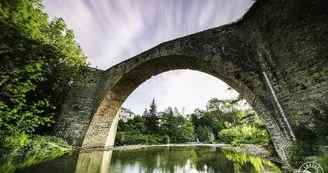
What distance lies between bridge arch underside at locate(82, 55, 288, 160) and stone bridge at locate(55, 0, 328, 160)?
0.03m

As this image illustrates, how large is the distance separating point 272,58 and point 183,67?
12.3 ft

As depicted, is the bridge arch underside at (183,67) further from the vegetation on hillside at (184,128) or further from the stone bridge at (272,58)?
the vegetation on hillside at (184,128)

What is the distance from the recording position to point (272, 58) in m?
4.25

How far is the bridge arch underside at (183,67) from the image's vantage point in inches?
166

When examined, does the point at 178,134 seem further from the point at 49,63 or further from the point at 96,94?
the point at 49,63

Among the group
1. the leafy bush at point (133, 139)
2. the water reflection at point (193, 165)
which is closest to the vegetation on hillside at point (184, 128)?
the leafy bush at point (133, 139)

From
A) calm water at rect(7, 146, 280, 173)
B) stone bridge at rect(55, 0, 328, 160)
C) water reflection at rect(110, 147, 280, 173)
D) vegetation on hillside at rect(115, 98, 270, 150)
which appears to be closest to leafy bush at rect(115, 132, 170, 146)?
vegetation on hillside at rect(115, 98, 270, 150)

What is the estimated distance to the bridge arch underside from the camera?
422cm

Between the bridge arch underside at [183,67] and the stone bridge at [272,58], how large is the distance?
1.1 inches

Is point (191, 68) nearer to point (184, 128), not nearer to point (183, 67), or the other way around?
point (183, 67)

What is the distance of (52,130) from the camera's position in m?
8.53

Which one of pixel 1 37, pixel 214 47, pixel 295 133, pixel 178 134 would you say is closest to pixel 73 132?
pixel 1 37

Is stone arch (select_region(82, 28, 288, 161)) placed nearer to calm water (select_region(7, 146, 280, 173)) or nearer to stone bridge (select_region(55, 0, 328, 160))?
stone bridge (select_region(55, 0, 328, 160))

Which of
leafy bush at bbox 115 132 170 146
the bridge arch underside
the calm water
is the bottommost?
the calm water
